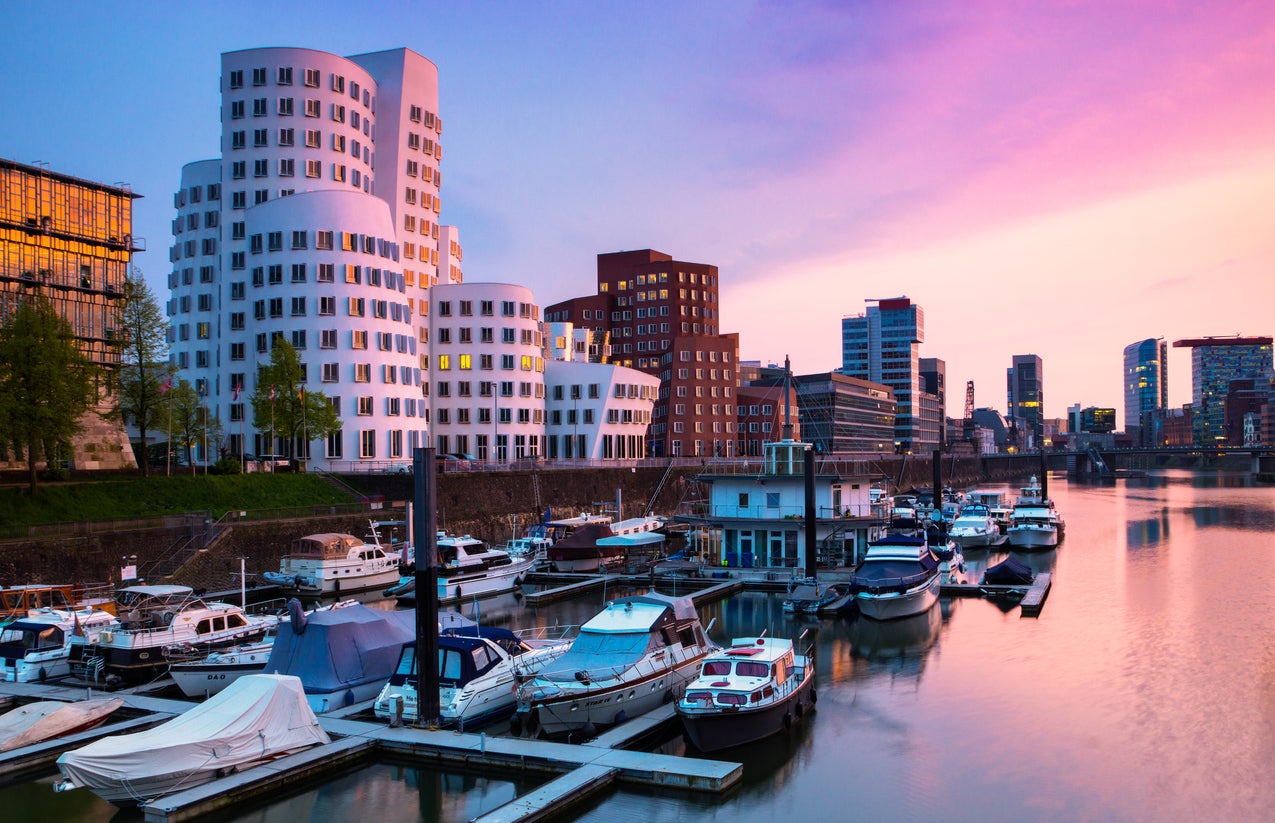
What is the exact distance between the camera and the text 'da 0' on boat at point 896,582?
148 feet

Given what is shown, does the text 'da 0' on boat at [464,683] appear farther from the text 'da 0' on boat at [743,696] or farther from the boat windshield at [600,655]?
the text 'da 0' on boat at [743,696]

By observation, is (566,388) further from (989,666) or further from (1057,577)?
(989,666)

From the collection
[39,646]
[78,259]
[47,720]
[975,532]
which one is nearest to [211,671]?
[47,720]

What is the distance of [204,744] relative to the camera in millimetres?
22516

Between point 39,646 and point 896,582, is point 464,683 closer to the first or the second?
point 39,646

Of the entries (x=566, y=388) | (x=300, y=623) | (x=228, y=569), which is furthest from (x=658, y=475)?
(x=300, y=623)

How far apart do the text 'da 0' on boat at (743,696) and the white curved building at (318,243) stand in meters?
64.7

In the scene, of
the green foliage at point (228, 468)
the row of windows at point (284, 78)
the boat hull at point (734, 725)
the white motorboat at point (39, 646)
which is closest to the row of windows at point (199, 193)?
the row of windows at point (284, 78)

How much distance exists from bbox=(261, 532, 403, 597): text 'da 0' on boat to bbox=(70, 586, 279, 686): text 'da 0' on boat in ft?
51.1

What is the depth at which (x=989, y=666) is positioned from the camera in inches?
1455

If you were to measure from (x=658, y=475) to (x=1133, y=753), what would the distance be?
283 ft

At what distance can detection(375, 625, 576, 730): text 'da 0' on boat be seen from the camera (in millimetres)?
26594

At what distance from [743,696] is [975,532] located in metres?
60.2

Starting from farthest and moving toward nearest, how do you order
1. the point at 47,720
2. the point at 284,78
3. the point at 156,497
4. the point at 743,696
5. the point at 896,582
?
→ the point at 284,78 → the point at 156,497 → the point at 896,582 → the point at 47,720 → the point at 743,696
